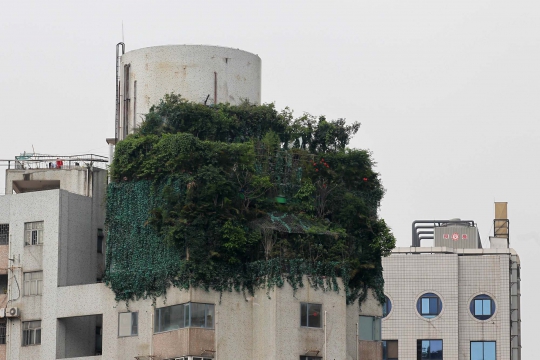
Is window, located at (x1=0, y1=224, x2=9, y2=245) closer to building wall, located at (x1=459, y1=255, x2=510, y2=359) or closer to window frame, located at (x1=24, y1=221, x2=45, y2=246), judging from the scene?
window frame, located at (x1=24, y1=221, x2=45, y2=246)

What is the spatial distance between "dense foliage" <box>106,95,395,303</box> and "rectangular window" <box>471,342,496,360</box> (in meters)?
32.5

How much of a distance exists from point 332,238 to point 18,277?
16221 mm

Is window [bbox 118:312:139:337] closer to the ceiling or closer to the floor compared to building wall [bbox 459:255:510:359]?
closer to the floor

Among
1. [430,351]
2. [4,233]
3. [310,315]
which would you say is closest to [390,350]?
[430,351]

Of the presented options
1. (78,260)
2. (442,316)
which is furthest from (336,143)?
(442,316)

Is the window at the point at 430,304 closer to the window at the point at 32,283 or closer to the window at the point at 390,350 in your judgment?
the window at the point at 390,350

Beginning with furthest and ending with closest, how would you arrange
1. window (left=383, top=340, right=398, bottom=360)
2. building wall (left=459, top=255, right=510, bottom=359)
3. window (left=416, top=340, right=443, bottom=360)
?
building wall (left=459, top=255, right=510, bottom=359) < window (left=383, top=340, right=398, bottom=360) < window (left=416, top=340, right=443, bottom=360)

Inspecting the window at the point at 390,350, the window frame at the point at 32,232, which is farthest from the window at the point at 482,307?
the window frame at the point at 32,232

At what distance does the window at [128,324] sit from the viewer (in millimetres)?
65875

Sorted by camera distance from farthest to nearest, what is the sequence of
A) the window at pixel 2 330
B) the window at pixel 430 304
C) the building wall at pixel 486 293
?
the building wall at pixel 486 293 → the window at pixel 430 304 → the window at pixel 2 330

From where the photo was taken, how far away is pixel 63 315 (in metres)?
68.2

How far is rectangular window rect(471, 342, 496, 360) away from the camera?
9938cm

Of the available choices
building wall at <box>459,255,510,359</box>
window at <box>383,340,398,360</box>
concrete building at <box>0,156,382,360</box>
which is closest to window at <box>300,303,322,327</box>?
concrete building at <box>0,156,382,360</box>

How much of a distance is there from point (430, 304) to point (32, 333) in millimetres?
38252
